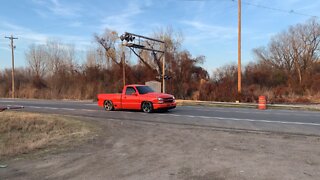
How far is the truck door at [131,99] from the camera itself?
20.4m

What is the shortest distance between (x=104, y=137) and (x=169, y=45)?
43.4 metres

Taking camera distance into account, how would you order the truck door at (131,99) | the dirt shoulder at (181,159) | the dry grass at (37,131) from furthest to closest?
the truck door at (131,99)
the dry grass at (37,131)
the dirt shoulder at (181,159)

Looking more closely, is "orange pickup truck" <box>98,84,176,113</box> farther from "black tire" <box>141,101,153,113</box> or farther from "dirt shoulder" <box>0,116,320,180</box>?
"dirt shoulder" <box>0,116,320,180</box>

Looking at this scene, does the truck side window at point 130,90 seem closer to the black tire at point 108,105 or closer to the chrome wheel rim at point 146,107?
the chrome wheel rim at point 146,107

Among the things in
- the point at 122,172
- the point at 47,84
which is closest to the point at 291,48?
the point at 47,84

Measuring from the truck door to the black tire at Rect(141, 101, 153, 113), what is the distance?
389 millimetres

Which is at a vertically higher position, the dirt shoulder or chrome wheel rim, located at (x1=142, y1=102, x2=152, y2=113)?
chrome wheel rim, located at (x1=142, y1=102, x2=152, y2=113)

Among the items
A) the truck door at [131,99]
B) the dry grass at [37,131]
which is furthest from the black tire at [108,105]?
the dry grass at [37,131]

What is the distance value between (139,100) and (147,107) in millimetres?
720

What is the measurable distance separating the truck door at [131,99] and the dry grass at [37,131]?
4.46m

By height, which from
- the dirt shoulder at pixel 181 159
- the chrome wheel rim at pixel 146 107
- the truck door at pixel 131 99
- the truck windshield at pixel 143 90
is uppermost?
the truck windshield at pixel 143 90

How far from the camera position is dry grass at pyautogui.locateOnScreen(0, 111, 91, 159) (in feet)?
35.2

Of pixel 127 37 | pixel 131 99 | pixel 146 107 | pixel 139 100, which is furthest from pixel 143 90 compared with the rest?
pixel 127 37

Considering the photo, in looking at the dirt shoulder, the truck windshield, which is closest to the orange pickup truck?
the truck windshield
